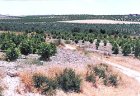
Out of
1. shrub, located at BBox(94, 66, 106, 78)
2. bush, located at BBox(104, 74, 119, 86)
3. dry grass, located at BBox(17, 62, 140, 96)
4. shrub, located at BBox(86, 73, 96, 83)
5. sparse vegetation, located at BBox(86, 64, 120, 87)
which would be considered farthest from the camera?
shrub, located at BBox(94, 66, 106, 78)

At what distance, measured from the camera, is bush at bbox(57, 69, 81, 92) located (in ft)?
101

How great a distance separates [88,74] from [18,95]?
9.91 meters

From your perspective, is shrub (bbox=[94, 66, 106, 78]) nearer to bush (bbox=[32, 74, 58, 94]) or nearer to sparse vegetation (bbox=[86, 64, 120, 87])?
sparse vegetation (bbox=[86, 64, 120, 87])

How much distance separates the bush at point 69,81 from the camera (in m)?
30.9

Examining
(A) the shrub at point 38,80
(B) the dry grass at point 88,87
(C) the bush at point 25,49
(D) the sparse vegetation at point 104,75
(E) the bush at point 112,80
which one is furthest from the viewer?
(C) the bush at point 25,49

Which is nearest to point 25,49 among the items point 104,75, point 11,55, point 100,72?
point 11,55

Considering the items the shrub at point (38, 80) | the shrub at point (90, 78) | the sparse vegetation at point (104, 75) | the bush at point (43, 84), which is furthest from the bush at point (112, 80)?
the shrub at point (38, 80)

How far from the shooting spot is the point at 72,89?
31.4 metres

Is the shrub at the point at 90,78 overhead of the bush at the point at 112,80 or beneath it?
overhead

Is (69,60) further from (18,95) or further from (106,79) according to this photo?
(18,95)

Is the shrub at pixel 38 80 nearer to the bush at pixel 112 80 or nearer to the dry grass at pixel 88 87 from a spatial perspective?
the dry grass at pixel 88 87

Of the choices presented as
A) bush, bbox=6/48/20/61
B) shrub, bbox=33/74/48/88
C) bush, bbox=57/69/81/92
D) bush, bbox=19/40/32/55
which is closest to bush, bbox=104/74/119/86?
bush, bbox=57/69/81/92

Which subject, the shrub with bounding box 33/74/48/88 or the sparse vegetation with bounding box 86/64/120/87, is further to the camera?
the sparse vegetation with bounding box 86/64/120/87

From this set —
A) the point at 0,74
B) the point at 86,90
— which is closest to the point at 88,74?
the point at 86,90
